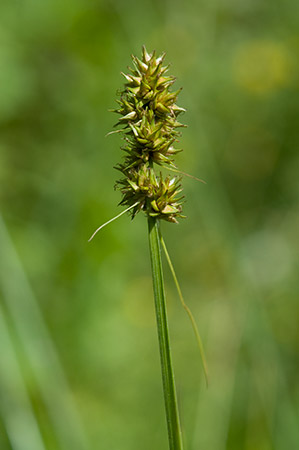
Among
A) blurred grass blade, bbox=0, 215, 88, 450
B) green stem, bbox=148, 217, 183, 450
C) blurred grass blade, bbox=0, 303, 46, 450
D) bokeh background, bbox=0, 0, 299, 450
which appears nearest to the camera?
green stem, bbox=148, 217, 183, 450

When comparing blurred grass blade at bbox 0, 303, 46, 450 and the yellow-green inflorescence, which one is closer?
the yellow-green inflorescence

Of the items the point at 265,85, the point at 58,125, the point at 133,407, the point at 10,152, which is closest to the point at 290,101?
the point at 265,85

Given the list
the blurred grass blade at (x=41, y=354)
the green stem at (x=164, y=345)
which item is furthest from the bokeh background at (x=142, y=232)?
the green stem at (x=164, y=345)

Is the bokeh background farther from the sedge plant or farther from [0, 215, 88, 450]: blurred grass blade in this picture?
the sedge plant

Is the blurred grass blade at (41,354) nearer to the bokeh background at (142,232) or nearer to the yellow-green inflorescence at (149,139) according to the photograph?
the bokeh background at (142,232)

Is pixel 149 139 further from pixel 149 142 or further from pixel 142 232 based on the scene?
pixel 142 232

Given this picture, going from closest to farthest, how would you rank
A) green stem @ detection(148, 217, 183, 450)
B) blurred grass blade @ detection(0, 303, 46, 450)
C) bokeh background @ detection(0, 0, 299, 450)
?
green stem @ detection(148, 217, 183, 450)
blurred grass blade @ detection(0, 303, 46, 450)
bokeh background @ detection(0, 0, 299, 450)

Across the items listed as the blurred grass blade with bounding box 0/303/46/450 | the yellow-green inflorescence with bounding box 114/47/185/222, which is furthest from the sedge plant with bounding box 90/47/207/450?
the blurred grass blade with bounding box 0/303/46/450
